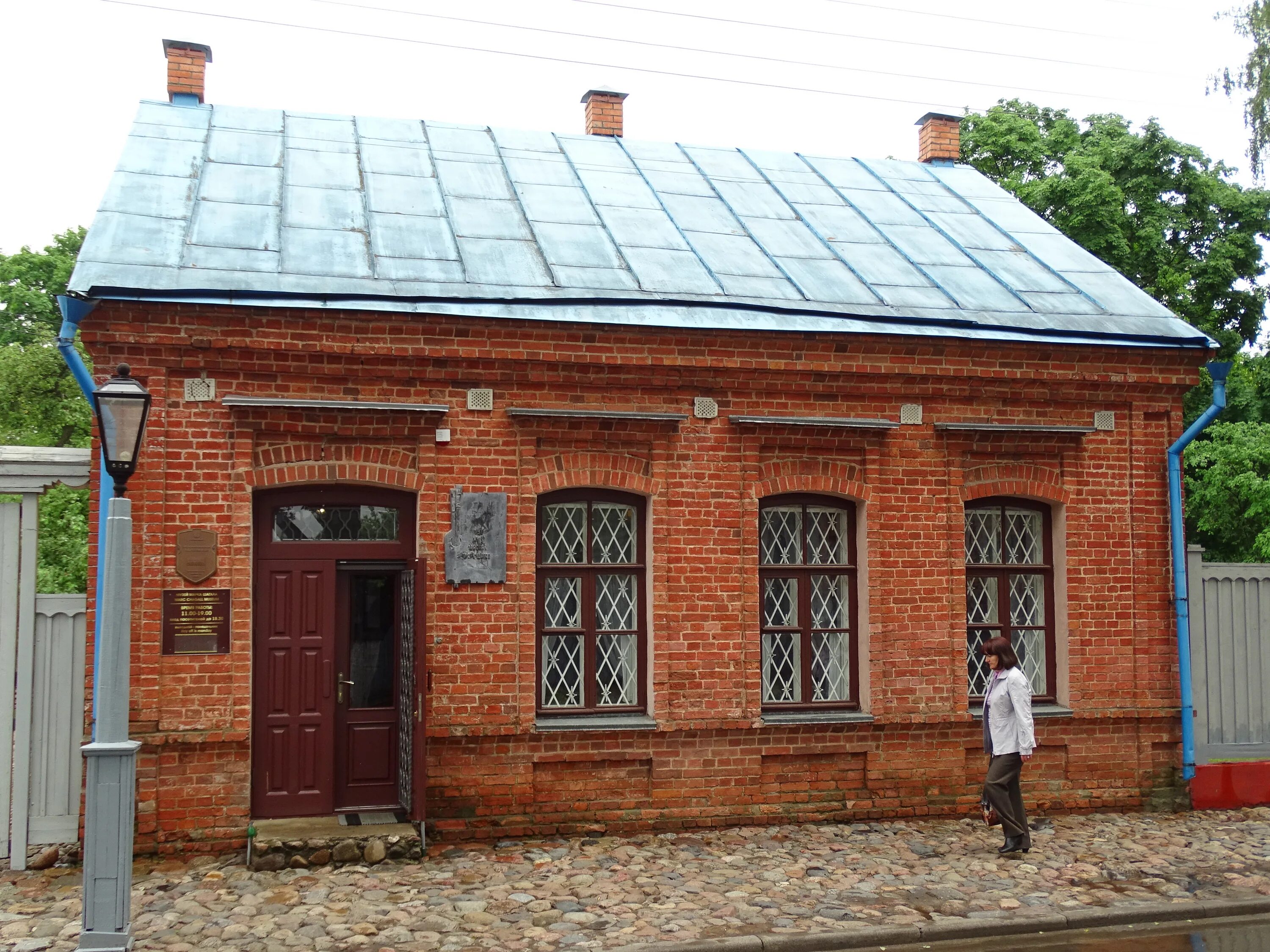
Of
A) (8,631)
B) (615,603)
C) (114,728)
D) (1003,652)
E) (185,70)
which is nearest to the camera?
(114,728)

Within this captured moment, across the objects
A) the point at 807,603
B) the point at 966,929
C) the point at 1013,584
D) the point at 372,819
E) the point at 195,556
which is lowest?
the point at 966,929

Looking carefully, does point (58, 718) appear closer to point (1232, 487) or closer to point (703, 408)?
point (703, 408)

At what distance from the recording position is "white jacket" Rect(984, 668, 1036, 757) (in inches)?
342

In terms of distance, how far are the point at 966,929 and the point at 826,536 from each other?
3895mm

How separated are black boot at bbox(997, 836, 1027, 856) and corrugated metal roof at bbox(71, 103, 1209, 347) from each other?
13.5 ft

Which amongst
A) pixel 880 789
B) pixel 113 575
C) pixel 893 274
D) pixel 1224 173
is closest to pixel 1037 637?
pixel 880 789

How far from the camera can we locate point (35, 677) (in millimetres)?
8492

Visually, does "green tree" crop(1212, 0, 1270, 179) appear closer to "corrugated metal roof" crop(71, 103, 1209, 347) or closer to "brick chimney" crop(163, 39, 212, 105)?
"corrugated metal roof" crop(71, 103, 1209, 347)

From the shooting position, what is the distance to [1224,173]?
20234 millimetres

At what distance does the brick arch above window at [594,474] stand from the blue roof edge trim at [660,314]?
1.08 metres

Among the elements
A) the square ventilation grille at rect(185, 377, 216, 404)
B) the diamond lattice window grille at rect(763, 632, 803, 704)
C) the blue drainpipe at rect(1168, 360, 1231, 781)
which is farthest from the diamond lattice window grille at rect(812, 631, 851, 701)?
the square ventilation grille at rect(185, 377, 216, 404)

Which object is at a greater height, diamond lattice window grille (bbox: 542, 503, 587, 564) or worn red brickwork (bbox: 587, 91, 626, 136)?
worn red brickwork (bbox: 587, 91, 626, 136)

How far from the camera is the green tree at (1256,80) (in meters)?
16.5

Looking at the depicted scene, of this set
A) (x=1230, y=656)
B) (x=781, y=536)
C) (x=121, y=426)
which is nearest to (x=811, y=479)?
(x=781, y=536)
